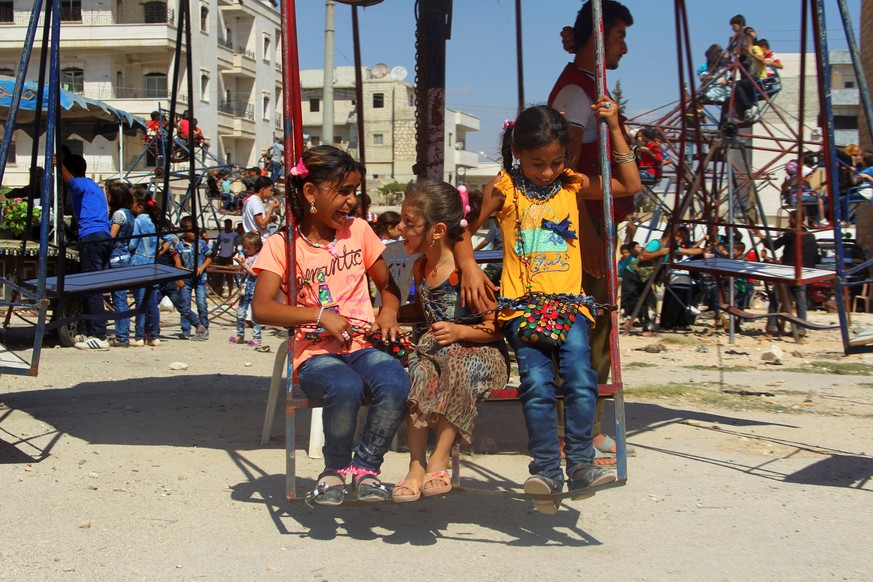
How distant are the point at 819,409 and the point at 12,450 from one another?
17.7 feet

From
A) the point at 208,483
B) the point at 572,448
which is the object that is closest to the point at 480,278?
the point at 572,448

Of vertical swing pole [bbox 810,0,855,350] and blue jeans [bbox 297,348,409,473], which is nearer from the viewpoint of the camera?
blue jeans [bbox 297,348,409,473]

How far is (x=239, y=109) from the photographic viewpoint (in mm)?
47969

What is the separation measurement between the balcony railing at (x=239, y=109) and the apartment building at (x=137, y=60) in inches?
2.7

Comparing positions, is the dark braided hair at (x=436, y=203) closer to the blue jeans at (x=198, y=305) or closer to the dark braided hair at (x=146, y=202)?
the blue jeans at (x=198, y=305)

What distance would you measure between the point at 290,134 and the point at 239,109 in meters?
45.7

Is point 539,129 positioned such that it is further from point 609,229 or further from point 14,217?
point 14,217

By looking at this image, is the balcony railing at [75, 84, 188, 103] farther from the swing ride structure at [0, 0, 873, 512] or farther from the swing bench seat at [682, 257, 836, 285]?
the swing bench seat at [682, 257, 836, 285]

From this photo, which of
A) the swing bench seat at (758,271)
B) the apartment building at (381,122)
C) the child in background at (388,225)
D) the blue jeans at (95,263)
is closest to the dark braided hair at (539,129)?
the swing bench seat at (758,271)

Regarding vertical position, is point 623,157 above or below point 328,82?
below

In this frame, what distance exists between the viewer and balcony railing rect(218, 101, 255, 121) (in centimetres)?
4709

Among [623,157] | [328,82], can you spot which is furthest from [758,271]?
[328,82]

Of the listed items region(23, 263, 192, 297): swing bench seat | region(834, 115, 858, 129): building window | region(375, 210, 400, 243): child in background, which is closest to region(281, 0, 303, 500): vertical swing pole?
region(23, 263, 192, 297): swing bench seat

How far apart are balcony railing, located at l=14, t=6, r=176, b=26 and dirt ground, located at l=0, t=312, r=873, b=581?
39820 millimetres
